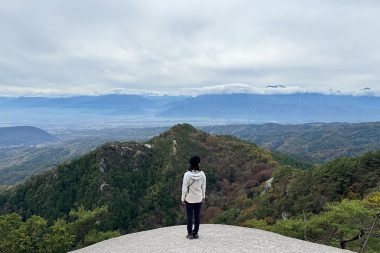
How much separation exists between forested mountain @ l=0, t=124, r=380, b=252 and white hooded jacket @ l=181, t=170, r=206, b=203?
39.5 metres

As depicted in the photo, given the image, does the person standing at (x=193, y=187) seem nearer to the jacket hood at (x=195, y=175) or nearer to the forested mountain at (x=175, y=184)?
the jacket hood at (x=195, y=175)

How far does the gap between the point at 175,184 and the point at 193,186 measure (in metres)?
83.1

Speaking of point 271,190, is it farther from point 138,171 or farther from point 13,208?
point 13,208

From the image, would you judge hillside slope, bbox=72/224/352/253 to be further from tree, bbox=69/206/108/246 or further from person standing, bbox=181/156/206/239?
tree, bbox=69/206/108/246

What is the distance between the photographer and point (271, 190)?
68062mm

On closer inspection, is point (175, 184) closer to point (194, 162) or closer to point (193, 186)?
point (193, 186)

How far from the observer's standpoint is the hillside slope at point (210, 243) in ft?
48.0

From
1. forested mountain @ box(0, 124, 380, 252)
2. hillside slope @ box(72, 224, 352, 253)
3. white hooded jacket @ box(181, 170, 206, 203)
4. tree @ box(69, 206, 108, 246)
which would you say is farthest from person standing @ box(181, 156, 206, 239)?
forested mountain @ box(0, 124, 380, 252)

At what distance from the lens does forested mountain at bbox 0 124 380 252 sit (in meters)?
56.9

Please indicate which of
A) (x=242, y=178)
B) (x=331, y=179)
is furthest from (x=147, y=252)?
(x=242, y=178)

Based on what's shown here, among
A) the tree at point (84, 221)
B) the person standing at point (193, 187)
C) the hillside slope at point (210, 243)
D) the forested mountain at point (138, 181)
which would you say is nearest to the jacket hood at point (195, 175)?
the person standing at point (193, 187)

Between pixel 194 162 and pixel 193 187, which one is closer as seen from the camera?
pixel 194 162

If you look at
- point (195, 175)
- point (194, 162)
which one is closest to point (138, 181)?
point (195, 175)

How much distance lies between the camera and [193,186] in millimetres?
14203
